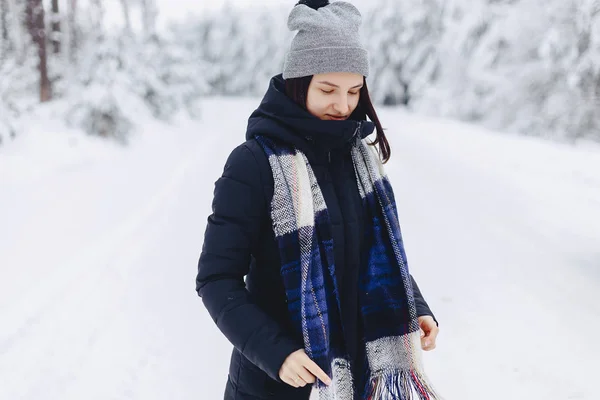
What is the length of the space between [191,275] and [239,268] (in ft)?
11.8

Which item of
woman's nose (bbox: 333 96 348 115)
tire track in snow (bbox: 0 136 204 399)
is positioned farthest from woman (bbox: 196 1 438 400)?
tire track in snow (bbox: 0 136 204 399)

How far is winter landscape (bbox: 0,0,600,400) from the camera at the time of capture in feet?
10.7

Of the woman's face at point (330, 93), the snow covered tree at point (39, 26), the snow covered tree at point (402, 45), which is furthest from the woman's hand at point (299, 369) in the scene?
the snow covered tree at point (402, 45)

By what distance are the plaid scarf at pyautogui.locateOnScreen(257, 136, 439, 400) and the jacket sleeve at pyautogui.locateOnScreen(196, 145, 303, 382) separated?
64 mm

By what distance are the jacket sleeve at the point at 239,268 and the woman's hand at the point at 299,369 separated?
14mm

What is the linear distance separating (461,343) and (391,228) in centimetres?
249

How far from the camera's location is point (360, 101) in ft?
5.08

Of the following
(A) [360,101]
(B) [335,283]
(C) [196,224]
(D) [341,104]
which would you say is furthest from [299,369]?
(C) [196,224]

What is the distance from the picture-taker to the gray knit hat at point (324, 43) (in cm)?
134

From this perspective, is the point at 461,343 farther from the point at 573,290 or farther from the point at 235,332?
the point at 235,332

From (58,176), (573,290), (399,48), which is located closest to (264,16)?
(399,48)

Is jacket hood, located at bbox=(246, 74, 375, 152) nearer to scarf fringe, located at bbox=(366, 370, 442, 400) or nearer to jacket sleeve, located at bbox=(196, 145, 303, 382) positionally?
jacket sleeve, located at bbox=(196, 145, 303, 382)

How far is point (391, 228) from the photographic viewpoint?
145 centimetres

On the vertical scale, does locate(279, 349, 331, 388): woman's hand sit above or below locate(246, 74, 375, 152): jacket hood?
below
